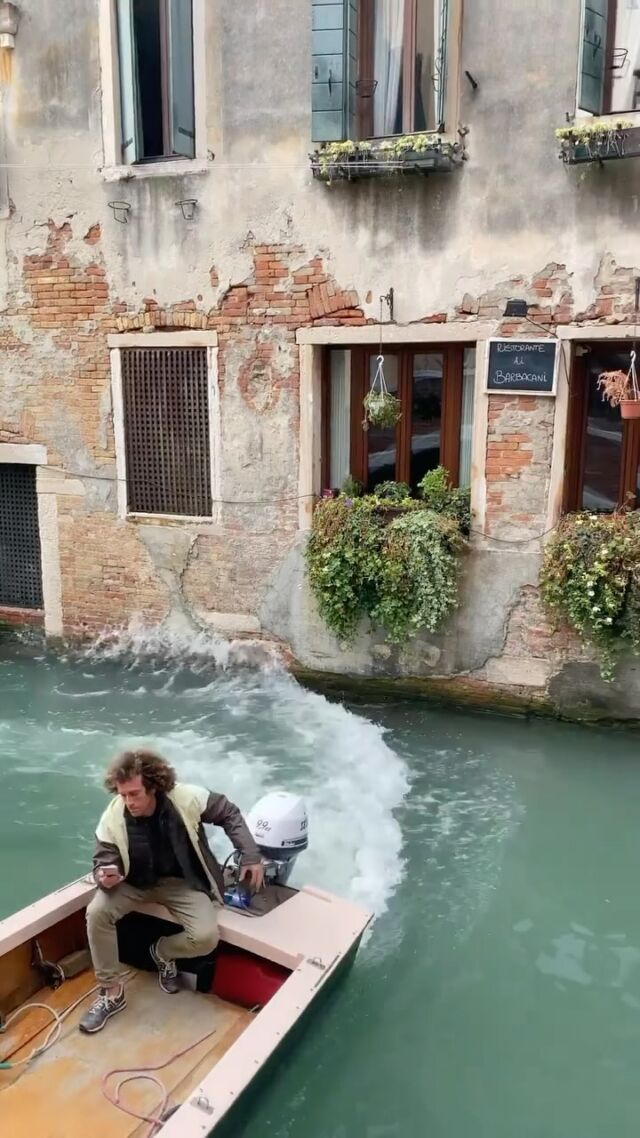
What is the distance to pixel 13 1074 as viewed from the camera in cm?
356

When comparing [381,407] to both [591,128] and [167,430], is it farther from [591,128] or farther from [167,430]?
[591,128]

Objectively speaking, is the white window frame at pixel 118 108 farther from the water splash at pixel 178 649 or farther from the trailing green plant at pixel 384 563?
the water splash at pixel 178 649

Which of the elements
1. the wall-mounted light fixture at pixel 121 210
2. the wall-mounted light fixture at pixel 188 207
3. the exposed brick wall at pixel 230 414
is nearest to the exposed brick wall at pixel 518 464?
the exposed brick wall at pixel 230 414

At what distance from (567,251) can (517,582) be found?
8.02 ft

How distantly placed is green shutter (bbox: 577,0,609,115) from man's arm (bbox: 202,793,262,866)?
16.4 ft

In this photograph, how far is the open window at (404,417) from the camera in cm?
711

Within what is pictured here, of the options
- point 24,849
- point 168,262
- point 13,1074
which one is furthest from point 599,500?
point 13,1074

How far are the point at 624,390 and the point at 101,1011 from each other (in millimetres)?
5020

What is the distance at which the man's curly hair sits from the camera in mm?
3664

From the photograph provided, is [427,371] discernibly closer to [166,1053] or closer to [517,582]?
[517,582]

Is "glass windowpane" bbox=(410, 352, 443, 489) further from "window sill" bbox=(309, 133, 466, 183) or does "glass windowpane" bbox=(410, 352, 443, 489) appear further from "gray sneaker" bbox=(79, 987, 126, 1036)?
"gray sneaker" bbox=(79, 987, 126, 1036)

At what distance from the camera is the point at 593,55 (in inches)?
232

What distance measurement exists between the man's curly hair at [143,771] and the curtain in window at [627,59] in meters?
5.30

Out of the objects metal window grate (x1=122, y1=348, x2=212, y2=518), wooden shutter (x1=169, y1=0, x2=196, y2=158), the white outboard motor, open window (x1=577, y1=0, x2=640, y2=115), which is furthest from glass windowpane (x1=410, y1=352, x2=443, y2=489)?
the white outboard motor
